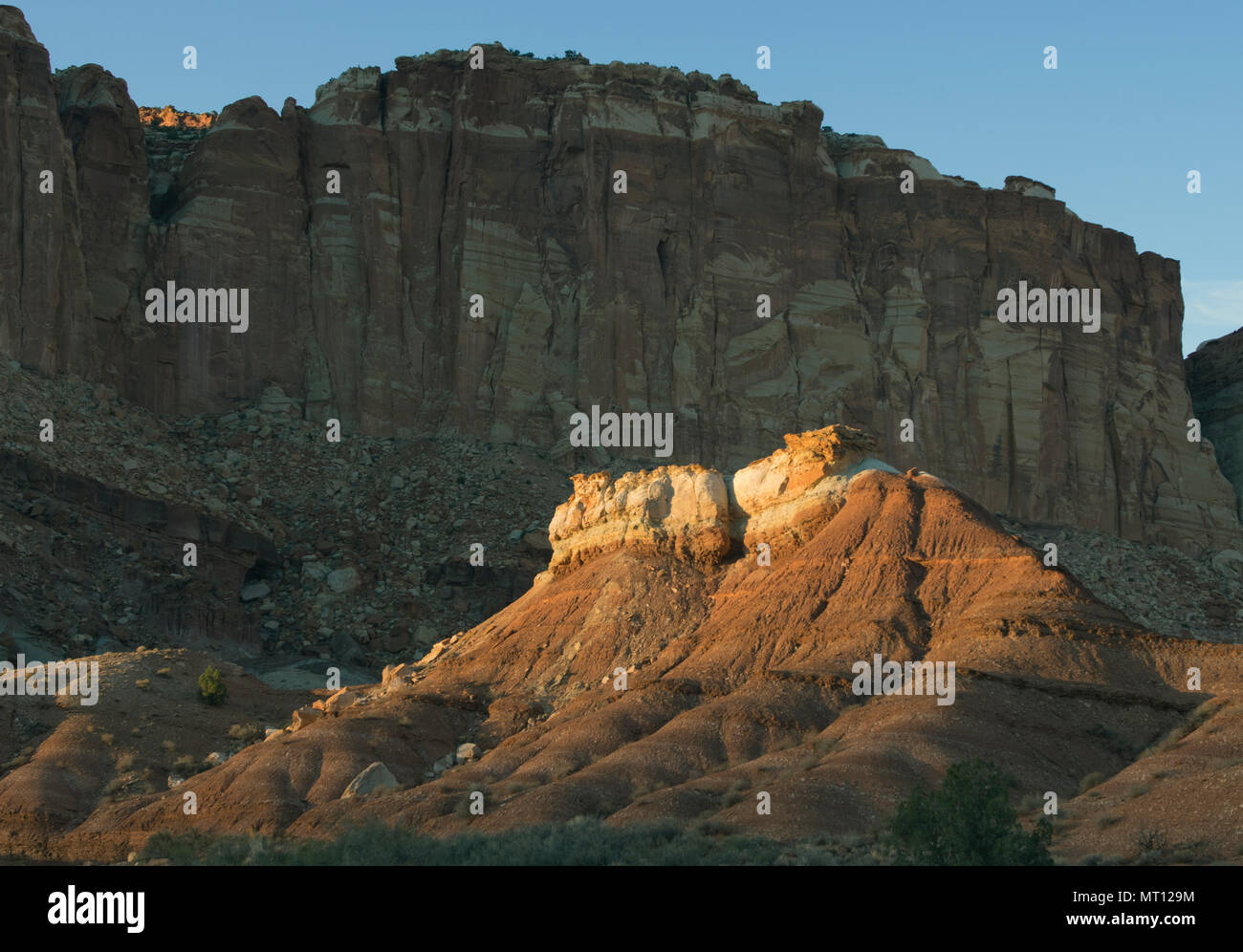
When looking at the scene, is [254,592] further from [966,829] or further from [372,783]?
[966,829]

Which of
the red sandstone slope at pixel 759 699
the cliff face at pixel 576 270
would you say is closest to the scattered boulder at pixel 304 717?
the red sandstone slope at pixel 759 699

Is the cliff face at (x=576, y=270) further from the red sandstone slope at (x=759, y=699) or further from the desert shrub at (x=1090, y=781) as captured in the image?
the desert shrub at (x=1090, y=781)

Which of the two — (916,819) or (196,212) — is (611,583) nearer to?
(916,819)

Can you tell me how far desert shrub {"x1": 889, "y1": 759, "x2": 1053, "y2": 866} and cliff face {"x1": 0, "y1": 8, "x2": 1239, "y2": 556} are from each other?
47680 mm

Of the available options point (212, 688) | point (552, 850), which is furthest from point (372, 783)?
point (212, 688)

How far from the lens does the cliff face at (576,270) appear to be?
74.5 m

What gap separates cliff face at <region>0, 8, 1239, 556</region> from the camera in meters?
74.5

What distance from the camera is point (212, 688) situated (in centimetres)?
4609

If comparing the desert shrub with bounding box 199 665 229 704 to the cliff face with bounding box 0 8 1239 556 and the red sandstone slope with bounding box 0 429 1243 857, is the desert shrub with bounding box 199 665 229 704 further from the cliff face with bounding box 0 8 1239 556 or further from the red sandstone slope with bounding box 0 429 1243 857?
the cliff face with bounding box 0 8 1239 556

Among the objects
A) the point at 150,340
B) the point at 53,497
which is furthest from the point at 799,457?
the point at 150,340

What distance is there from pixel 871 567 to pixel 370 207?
4464 cm

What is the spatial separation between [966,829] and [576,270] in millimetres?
55390

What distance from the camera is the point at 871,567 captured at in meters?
38.6

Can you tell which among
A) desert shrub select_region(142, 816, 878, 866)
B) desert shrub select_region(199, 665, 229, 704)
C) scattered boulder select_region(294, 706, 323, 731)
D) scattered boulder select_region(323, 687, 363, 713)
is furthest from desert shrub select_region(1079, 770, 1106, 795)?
desert shrub select_region(199, 665, 229, 704)
